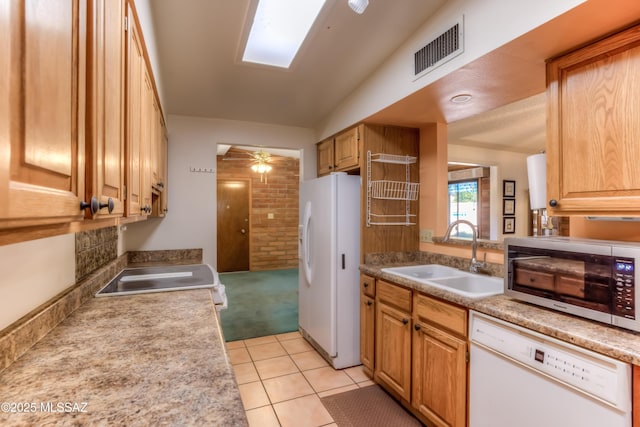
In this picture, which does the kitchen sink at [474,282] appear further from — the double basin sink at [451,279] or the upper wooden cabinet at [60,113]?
the upper wooden cabinet at [60,113]

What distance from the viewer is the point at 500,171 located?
4.46 m

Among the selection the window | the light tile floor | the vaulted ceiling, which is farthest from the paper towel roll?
the window

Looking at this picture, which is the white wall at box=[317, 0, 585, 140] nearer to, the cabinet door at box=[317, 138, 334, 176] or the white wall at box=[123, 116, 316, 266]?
the cabinet door at box=[317, 138, 334, 176]

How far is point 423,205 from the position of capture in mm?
2752

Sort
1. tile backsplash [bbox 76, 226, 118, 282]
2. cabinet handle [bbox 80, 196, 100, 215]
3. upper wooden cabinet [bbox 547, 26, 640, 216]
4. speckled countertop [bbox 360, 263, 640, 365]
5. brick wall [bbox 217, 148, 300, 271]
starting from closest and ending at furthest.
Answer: cabinet handle [bbox 80, 196, 100, 215] → speckled countertop [bbox 360, 263, 640, 365] → upper wooden cabinet [bbox 547, 26, 640, 216] → tile backsplash [bbox 76, 226, 118, 282] → brick wall [bbox 217, 148, 300, 271]

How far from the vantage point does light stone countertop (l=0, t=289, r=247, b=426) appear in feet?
2.24

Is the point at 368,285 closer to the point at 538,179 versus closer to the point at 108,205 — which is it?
the point at 538,179

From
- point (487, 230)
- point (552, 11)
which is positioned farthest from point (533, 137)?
point (552, 11)

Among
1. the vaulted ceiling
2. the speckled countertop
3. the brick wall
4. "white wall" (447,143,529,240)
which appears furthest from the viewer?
the brick wall

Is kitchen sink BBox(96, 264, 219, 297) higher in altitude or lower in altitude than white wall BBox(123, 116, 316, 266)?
lower

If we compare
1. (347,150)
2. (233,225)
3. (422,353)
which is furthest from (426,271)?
(233,225)

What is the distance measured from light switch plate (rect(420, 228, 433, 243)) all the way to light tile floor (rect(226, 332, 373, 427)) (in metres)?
1.19

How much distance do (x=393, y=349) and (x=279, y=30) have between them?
2.14 m

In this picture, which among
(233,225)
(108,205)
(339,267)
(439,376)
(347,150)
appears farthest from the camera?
(233,225)
